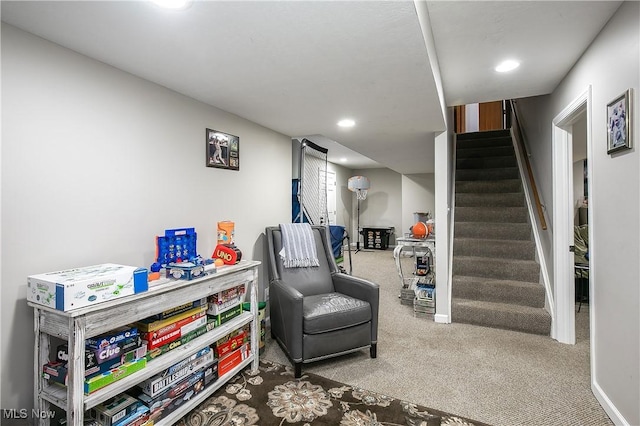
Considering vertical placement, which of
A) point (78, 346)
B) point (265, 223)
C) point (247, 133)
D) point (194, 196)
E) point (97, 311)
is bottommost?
point (78, 346)

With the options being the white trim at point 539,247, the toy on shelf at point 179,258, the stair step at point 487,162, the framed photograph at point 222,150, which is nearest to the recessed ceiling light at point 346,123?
the framed photograph at point 222,150

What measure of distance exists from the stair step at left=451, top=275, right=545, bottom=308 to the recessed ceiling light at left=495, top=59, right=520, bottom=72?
215 centimetres

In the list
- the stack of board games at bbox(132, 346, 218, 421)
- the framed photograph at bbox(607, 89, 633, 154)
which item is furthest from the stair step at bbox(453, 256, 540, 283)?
the stack of board games at bbox(132, 346, 218, 421)

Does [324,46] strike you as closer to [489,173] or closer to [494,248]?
[494,248]

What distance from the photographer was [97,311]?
4.30 feet

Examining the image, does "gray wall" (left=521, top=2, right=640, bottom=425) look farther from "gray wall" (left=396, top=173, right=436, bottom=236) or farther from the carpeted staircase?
"gray wall" (left=396, top=173, right=436, bottom=236)

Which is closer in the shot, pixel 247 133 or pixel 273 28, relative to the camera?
pixel 273 28

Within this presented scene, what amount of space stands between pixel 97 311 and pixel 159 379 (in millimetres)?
571

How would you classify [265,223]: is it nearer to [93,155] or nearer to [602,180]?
[93,155]

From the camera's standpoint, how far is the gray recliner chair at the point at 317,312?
215 cm

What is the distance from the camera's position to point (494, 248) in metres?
3.63

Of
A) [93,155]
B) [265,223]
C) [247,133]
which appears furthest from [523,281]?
[93,155]

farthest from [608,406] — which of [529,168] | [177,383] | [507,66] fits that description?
[529,168]

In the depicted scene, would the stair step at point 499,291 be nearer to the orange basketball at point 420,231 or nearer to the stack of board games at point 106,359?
the orange basketball at point 420,231
